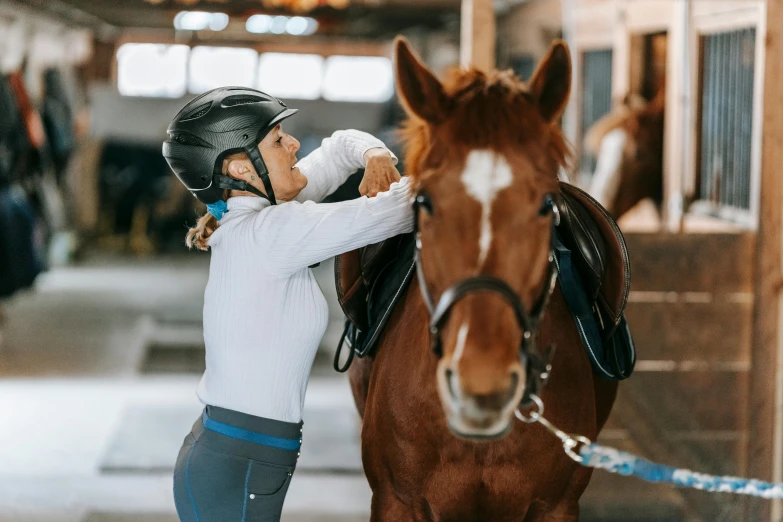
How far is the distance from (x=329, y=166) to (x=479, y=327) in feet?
3.38

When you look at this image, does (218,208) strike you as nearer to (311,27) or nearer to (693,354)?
(693,354)

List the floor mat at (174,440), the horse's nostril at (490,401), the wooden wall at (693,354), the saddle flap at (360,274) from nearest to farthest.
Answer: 1. the horse's nostril at (490,401)
2. the saddle flap at (360,274)
3. the wooden wall at (693,354)
4. the floor mat at (174,440)

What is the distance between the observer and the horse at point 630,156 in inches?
194

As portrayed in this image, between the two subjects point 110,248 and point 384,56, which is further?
point 384,56

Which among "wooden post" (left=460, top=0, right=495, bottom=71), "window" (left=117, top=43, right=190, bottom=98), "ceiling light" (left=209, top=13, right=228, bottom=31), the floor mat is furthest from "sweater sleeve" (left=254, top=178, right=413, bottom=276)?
"window" (left=117, top=43, right=190, bottom=98)

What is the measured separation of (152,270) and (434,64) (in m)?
4.53

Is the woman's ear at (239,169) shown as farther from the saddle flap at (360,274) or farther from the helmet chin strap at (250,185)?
the saddle flap at (360,274)

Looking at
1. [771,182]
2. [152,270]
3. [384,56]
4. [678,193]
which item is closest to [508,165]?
[771,182]

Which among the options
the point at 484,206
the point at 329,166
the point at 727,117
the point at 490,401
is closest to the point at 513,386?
the point at 490,401

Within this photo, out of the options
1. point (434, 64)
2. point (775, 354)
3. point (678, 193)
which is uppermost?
point (434, 64)

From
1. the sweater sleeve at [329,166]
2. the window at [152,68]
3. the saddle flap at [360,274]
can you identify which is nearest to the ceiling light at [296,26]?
the window at [152,68]

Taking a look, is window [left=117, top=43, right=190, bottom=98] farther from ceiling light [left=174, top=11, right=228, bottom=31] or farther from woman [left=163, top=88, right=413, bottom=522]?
woman [left=163, top=88, right=413, bottom=522]

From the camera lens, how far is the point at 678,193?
4.36 meters

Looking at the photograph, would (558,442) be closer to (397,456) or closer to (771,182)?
(397,456)
